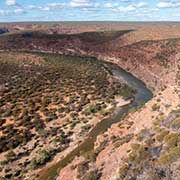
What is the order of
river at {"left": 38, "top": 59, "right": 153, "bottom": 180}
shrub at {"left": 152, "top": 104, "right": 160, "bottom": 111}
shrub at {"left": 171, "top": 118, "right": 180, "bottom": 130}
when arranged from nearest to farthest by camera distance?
shrub at {"left": 171, "top": 118, "right": 180, "bottom": 130}, river at {"left": 38, "top": 59, "right": 153, "bottom": 180}, shrub at {"left": 152, "top": 104, "right": 160, "bottom": 111}

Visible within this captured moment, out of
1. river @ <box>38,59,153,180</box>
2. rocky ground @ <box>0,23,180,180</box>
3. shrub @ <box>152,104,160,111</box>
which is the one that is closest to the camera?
rocky ground @ <box>0,23,180,180</box>

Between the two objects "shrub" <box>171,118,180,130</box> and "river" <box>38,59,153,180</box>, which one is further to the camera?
"river" <box>38,59,153,180</box>

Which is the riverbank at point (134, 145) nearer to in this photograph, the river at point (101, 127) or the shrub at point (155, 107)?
the shrub at point (155, 107)

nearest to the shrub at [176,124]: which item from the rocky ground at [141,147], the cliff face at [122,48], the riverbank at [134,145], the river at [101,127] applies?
the rocky ground at [141,147]

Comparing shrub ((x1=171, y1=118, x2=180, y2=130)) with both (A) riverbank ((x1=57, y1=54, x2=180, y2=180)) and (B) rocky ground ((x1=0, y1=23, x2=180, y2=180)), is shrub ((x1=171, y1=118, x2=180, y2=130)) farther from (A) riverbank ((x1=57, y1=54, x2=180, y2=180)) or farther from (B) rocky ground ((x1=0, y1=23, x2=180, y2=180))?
(A) riverbank ((x1=57, y1=54, x2=180, y2=180))

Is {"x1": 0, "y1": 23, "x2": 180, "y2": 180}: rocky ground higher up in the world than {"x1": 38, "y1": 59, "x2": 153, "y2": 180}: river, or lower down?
higher up

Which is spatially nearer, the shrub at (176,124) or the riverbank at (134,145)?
the riverbank at (134,145)

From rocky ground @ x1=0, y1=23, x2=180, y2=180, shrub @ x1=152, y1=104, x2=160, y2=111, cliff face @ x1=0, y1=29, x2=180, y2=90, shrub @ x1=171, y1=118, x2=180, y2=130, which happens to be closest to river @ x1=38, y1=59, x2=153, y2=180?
rocky ground @ x1=0, y1=23, x2=180, y2=180

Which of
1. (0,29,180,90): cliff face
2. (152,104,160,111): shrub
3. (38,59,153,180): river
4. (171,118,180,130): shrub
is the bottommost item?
(38,59,153,180): river

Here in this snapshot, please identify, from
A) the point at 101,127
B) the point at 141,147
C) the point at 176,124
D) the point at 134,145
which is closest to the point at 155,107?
the point at 176,124

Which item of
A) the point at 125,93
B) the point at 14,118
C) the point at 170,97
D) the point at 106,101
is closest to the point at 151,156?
the point at 170,97

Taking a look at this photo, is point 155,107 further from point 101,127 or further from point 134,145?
point 134,145
